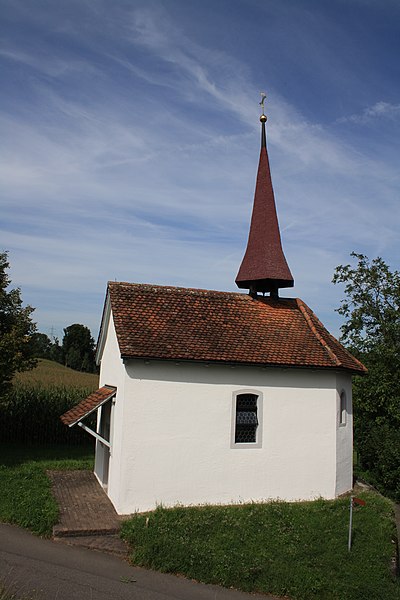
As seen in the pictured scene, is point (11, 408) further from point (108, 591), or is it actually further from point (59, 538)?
point (108, 591)

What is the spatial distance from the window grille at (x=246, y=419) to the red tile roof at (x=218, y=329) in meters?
1.22

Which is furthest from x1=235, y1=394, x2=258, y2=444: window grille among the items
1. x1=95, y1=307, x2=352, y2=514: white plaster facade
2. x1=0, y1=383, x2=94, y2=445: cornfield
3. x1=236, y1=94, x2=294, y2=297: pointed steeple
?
x1=0, y1=383, x2=94, y2=445: cornfield

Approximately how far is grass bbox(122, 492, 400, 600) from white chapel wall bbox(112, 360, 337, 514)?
0.77 meters

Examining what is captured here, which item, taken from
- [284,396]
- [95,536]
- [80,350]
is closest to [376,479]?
[284,396]

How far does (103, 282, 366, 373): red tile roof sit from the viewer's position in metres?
13.6

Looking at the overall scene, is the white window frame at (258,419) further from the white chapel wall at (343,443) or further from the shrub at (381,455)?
the shrub at (381,455)

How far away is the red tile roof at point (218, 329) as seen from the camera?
44.6 feet

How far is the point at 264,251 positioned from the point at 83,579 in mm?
11575

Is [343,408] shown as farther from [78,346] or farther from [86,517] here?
[78,346]

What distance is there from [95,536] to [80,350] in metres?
78.1

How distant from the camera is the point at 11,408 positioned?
944 inches

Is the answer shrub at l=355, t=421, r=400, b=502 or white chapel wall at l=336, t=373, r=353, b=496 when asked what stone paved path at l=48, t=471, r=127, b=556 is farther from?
shrub at l=355, t=421, r=400, b=502

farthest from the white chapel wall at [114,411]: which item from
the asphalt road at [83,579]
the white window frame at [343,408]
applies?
the white window frame at [343,408]

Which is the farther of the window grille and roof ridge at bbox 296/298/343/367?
roof ridge at bbox 296/298/343/367
